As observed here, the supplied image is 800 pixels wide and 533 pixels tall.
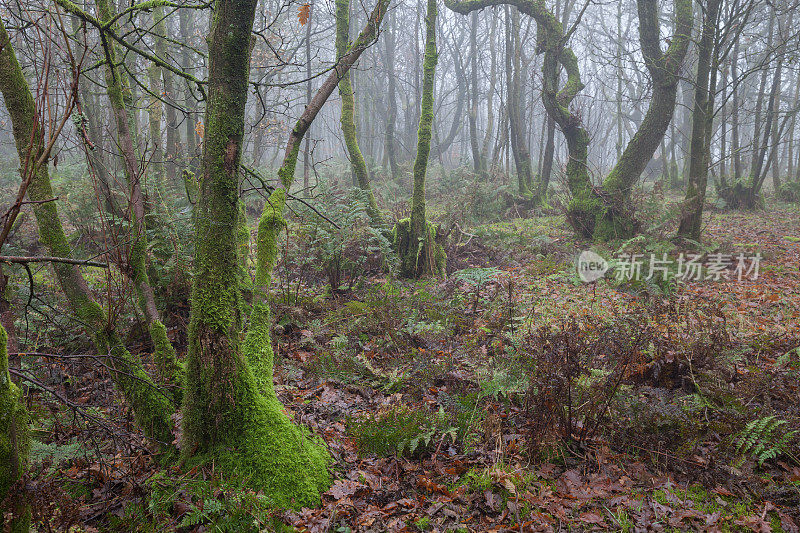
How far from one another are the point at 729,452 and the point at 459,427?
2.06m

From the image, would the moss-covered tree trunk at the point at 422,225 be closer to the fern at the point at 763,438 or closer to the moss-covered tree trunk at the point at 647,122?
the moss-covered tree trunk at the point at 647,122

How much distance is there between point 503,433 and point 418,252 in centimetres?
528

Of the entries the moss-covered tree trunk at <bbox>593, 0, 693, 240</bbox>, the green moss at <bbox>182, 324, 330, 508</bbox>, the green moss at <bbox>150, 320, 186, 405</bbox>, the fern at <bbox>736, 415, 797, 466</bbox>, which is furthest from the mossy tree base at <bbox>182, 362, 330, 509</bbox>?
the moss-covered tree trunk at <bbox>593, 0, 693, 240</bbox>

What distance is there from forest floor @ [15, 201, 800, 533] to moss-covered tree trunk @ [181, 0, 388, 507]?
19 cm

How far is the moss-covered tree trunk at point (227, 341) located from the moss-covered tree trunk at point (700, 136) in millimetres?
9192

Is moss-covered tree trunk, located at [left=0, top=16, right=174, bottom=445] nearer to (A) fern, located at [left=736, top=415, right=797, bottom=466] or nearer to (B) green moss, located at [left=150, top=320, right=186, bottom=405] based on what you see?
(B) green moss, located at [left=150, top=320, right=186, bottom=405]

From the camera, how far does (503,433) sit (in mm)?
3824

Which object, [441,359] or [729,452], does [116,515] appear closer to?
[441,359]

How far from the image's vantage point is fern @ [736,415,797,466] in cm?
325

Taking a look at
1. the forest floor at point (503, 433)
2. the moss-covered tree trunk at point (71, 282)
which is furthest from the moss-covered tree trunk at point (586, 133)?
the moss-covered tree trunk at point (71, 282)

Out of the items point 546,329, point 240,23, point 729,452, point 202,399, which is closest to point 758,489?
point 729,452

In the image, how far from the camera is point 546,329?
176 inches

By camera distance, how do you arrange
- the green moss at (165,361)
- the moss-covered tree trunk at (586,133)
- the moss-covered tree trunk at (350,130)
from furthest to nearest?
the moss-covered tree trunk at (586,133) → the moss-covered tree trunk at (350,130) → the green moss at (165,361)

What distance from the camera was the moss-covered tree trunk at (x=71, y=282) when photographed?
284 centimetres
